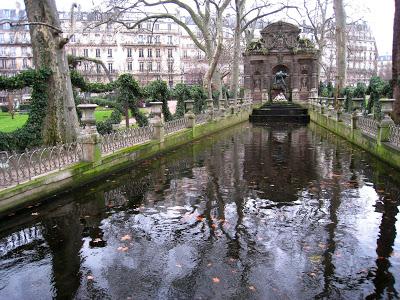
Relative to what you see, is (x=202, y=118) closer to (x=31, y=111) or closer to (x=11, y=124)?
(x=31, y=111)

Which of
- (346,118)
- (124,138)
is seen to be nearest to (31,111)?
(124,138)

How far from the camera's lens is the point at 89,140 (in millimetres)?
10266

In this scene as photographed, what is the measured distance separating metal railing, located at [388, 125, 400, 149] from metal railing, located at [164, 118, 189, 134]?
7856 millimetres

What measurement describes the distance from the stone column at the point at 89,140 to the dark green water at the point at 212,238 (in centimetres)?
77

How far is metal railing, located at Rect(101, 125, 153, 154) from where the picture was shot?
11430mm

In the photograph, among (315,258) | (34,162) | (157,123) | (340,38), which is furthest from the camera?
(340,38)

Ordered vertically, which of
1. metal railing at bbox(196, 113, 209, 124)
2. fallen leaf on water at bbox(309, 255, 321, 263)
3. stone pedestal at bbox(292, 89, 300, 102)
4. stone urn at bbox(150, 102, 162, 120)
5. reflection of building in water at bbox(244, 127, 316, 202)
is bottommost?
fallen leaf on water at bbox(309, 255, 321, 263)

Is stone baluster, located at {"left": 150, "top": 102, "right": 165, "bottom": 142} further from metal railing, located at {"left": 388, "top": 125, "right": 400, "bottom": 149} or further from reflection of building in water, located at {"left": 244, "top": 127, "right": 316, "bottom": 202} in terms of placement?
metal railing, located at {"left": 388, "top": 125, "right": 400, "bottom": 149}

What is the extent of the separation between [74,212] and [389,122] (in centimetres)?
Result: 963

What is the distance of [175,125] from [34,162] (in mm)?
8743

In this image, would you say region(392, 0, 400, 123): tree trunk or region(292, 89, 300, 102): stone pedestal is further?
region(292, 89, 300, 102): stone pedestal

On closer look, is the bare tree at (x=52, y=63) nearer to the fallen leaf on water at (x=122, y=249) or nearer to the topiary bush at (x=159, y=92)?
the topiary bush at (x=159, y=92)

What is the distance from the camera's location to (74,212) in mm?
7820

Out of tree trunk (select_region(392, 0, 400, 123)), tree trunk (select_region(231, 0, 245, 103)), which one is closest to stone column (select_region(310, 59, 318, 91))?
tree trunk (select_region(231, 0, 245, 103))
